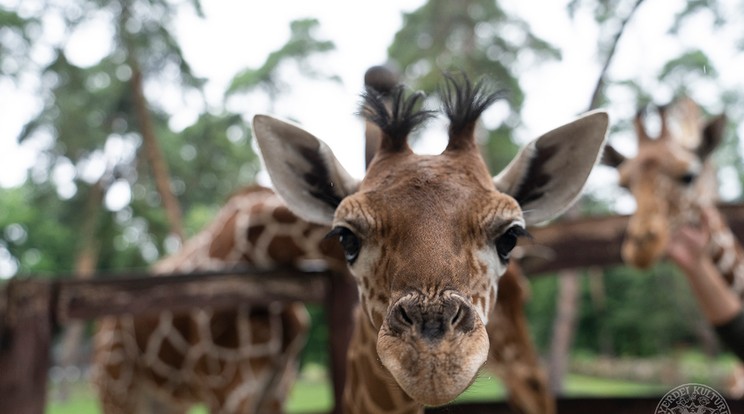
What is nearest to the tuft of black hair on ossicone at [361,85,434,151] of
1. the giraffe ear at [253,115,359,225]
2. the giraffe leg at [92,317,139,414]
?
the giraffe ear at [253,115,359,225]

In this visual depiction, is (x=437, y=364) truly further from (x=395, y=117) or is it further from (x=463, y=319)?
(x=395, y=117)

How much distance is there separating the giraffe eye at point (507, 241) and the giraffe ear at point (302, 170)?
654 mm

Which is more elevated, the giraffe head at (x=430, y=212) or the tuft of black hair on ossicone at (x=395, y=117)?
the tuft of black hair on ossicone at (x=395, y=117)

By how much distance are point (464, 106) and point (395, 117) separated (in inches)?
10.5

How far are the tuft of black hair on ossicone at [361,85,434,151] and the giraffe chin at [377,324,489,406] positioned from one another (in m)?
0.89

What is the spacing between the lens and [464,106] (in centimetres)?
240

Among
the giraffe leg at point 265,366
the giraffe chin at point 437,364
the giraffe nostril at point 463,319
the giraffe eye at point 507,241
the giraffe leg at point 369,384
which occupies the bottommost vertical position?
the giraffe leg at point 265,366

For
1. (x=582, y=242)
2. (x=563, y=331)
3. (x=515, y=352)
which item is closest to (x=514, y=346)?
(x=515, y=352)

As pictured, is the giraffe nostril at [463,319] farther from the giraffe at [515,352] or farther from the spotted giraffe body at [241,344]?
the giraffe at [515,352]

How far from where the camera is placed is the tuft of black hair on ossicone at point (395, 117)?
2.38 meters

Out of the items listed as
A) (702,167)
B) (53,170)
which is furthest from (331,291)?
(53,170)

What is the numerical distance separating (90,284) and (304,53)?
651 inches

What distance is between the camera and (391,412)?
8.11 feet

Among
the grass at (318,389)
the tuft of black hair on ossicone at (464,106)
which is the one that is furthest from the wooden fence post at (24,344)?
the grass at (318,389)
